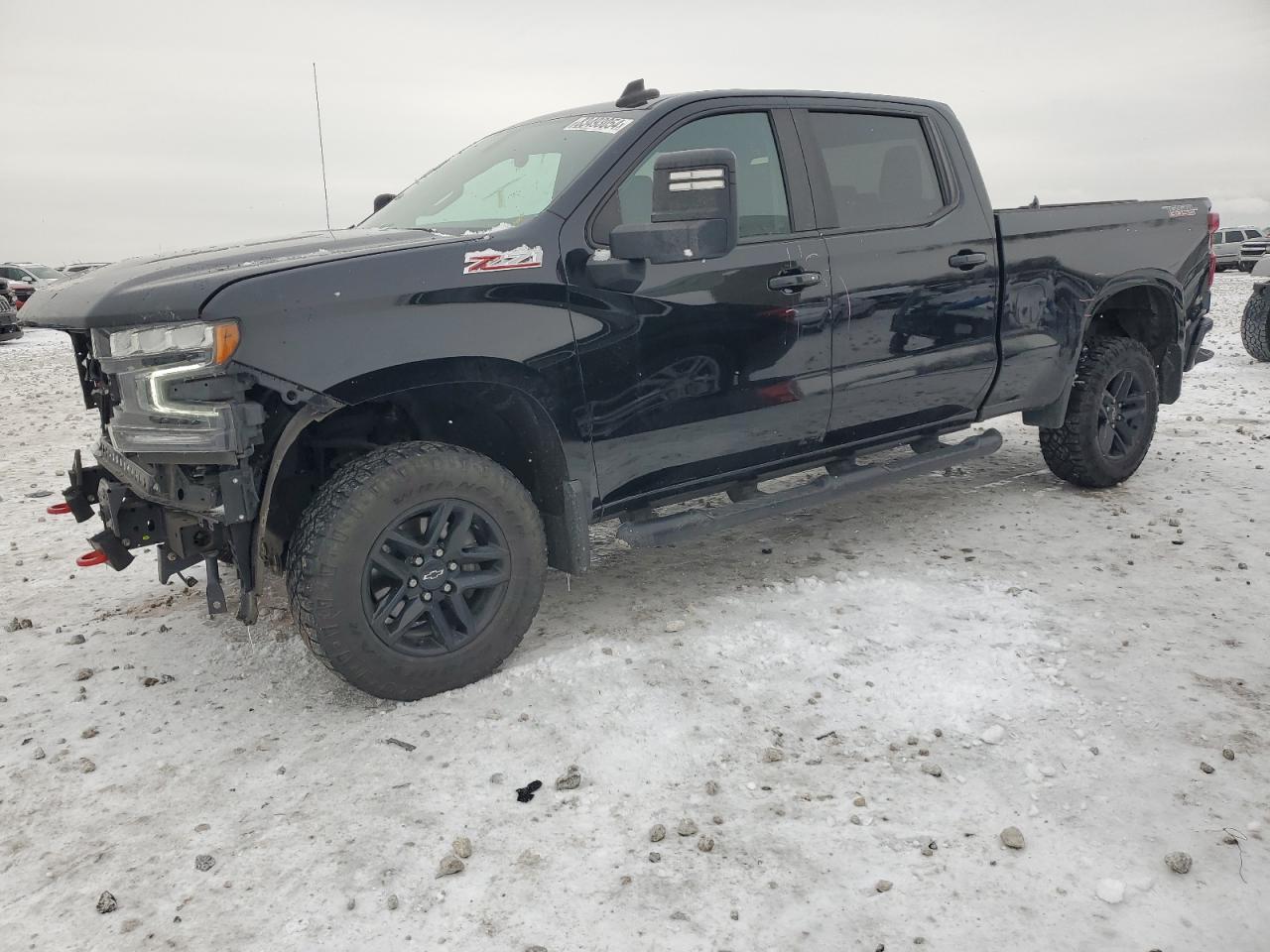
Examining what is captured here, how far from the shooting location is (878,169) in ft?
14.4

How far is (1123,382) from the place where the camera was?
530cm

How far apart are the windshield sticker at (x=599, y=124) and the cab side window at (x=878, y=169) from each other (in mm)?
921

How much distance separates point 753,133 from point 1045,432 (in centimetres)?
263

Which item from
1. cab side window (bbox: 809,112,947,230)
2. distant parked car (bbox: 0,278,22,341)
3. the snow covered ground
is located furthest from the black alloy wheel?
distant parked car (bbox: 0,278,22,341)

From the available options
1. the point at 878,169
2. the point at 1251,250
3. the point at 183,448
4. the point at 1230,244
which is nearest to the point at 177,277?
→ the point at 183,448

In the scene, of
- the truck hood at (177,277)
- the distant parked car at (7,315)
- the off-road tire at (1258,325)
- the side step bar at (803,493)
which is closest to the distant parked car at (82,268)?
the truck hood at (177,277)

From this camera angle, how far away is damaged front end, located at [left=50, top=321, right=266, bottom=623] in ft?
9.09

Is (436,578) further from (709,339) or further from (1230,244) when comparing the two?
(1230,244)

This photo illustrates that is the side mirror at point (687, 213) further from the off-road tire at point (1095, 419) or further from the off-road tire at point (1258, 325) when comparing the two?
the off-road tire at point (1258, 325)

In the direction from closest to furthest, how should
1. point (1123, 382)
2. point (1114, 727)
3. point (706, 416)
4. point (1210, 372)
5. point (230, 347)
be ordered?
point (230, 347) < point (1114, 727) < point (706, 416) < point (1123, 382) < point (1210, 372)

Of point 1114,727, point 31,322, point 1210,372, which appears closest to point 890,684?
point 1114,727

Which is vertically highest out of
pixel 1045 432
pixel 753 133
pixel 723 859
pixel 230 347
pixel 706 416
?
pixel 753 133

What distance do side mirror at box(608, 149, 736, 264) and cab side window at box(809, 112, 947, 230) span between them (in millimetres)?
1018

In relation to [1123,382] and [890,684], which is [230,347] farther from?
[1123,382]
